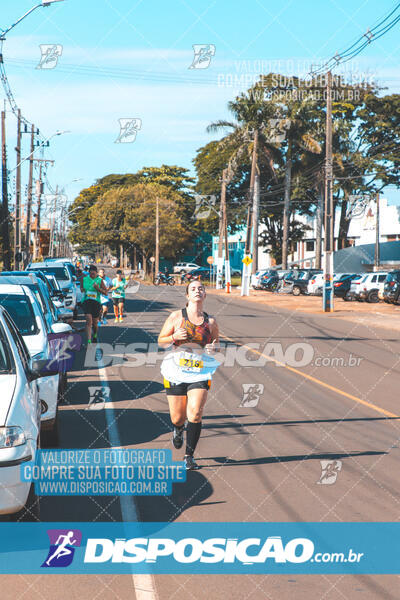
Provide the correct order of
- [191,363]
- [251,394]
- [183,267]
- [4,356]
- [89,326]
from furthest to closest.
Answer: [183,267] < [89,326] < [251,394] < [191,363] < [4,356]

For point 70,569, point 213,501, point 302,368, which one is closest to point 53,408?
point 213,501

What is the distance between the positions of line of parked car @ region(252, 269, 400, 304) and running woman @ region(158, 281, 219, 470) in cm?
3157

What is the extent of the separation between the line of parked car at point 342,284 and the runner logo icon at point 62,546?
111 feet

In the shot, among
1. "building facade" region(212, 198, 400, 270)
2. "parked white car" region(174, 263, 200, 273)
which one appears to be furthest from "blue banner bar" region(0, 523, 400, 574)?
"parked white car" region(174, 263, 200, 273)

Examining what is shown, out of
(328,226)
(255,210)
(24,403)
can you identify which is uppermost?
(255,210)

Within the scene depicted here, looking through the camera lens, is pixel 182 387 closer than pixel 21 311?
Yes

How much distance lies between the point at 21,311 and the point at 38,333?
1104 mm

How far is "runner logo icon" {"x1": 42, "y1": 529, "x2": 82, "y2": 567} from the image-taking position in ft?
17.0

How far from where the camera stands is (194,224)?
92.0 meters

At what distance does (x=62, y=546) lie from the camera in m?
5.42

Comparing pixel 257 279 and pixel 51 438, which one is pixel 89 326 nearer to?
pixel 51 438

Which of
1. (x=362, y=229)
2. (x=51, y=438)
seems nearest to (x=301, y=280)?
(x=362, y=229)

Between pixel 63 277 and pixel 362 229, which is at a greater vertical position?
pixel 362 229

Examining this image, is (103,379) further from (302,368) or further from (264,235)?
(264,235)
